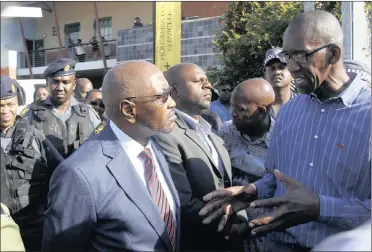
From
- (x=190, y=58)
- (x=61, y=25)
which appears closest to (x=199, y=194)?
(x=190, y=58)

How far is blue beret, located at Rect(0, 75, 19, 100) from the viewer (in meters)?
4.09

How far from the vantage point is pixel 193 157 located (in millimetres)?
3354

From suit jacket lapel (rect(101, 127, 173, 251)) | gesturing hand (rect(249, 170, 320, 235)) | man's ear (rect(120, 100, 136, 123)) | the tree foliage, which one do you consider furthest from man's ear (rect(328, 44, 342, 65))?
the tree foliage

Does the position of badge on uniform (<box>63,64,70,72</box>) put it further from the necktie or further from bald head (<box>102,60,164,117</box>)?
the necktie

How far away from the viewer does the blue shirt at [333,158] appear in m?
2.51

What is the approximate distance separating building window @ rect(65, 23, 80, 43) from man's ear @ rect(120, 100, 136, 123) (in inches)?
914

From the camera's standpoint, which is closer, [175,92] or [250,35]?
[175,92]

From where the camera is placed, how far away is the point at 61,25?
25.2 meters

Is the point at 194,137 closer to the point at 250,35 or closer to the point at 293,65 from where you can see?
the point at 293,65

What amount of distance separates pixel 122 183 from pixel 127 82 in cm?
57

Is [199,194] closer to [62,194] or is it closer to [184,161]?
[184,161]

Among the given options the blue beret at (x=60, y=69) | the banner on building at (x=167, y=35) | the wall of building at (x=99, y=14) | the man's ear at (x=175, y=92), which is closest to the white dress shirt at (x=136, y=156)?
the man's ear at (x=175, y=92)

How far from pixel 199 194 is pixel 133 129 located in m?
0.83

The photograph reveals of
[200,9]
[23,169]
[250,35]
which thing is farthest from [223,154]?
[200,9]
